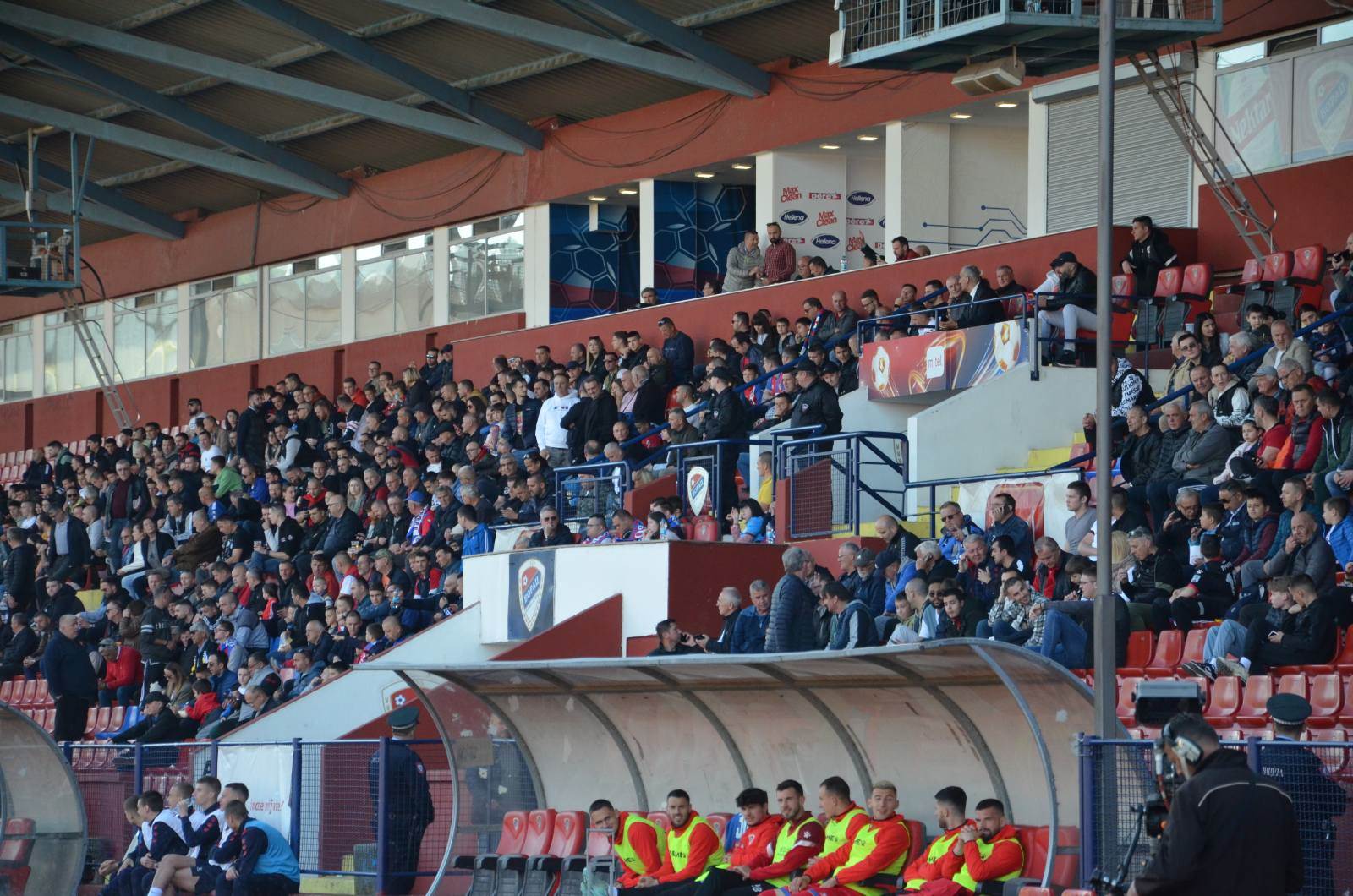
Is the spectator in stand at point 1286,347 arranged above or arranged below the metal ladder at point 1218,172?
below

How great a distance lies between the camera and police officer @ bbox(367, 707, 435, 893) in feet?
44.8

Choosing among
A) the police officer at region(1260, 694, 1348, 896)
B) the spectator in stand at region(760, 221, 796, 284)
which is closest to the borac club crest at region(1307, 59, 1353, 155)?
the spectator in stand at region(760, 221, 796, 284)

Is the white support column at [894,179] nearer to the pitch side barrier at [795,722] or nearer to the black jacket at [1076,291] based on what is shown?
the black jacket at [1076,291]

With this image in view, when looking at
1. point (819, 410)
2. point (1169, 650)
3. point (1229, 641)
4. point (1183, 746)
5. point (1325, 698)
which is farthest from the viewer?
point (819, 410)

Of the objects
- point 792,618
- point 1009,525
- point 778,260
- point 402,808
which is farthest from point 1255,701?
point 778,260

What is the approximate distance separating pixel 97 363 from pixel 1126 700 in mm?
29283

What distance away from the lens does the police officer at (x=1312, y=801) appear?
8.63m

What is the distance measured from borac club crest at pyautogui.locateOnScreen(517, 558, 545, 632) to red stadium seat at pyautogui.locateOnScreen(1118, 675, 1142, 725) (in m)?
6.86

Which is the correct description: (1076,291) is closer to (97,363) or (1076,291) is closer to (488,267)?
(488,267)

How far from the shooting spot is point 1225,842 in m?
6.39

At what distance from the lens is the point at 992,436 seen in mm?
18141

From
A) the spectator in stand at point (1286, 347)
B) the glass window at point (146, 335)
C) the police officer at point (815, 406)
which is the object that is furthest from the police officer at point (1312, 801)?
the glass window at point (146, 335)

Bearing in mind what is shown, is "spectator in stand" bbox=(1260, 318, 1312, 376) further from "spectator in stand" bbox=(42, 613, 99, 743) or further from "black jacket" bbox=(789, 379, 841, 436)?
"spectator in stand" bbox=(42, 613, 99, 743)

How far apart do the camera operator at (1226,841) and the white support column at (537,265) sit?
23.1 metres
